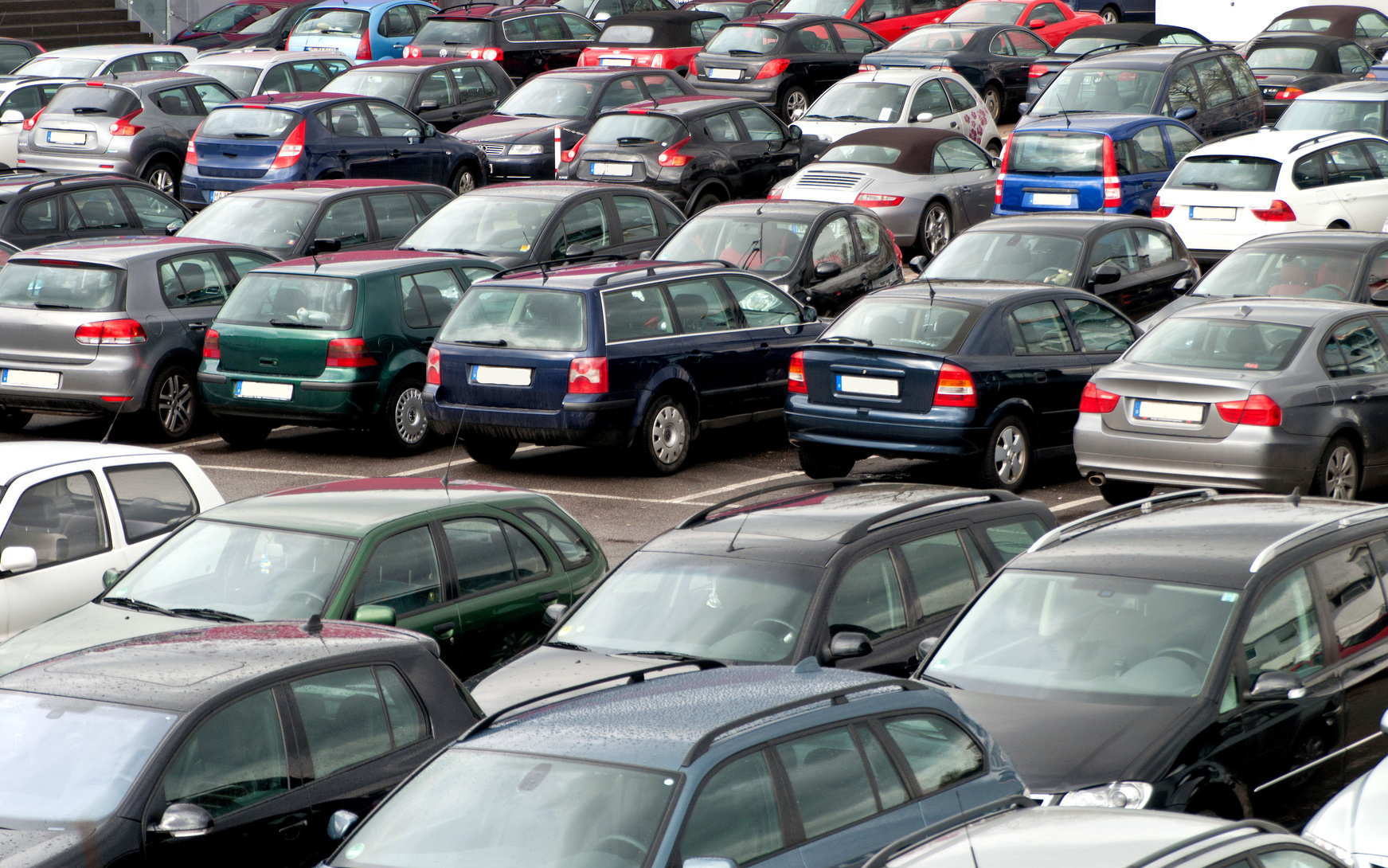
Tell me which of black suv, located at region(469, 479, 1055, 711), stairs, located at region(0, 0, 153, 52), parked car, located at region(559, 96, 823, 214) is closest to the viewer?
black suv, located at region(469, 479, 1055, 711)

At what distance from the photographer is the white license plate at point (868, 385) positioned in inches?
514

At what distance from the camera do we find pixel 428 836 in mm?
5145

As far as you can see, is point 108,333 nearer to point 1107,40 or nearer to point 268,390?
point 268,390

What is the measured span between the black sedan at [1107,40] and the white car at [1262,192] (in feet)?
30.9

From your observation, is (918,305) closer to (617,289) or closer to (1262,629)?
(617,289)

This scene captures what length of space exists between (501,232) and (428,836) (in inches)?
492

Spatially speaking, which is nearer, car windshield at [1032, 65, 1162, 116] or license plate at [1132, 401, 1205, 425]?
license plate at [1132, 401, 1205, 425]

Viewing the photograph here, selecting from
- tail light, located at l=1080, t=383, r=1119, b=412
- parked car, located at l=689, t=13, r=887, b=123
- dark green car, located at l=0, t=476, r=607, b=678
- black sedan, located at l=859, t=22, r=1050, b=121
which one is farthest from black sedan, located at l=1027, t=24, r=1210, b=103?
dark green car, located at l=0, t=476, r=607, b=678

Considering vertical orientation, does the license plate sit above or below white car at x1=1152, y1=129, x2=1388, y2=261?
below

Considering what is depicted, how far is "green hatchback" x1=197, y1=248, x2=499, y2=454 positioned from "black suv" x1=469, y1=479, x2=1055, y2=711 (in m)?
6.47

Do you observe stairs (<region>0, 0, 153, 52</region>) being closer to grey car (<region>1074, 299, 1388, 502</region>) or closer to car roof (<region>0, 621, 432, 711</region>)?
grey car (<region>1074, 299, 1388, 502</region>)

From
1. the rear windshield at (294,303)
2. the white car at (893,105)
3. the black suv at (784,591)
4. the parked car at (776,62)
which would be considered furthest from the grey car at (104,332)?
the parked car at (776,62)

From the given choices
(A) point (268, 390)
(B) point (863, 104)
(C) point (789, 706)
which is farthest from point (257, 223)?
(C) point (789, 706)

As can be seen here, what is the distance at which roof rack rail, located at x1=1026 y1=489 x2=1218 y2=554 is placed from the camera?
308 inches
